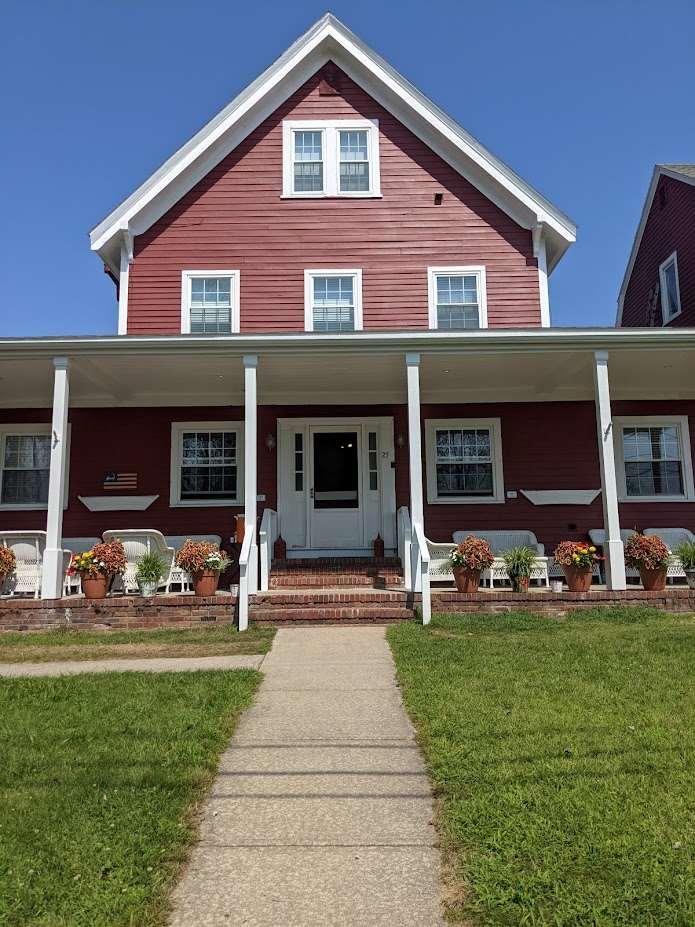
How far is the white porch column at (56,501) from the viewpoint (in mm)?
8469

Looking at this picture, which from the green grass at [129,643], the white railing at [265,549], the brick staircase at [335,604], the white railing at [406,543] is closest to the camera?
the green grass at [129,643]

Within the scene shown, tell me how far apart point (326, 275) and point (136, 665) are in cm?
771

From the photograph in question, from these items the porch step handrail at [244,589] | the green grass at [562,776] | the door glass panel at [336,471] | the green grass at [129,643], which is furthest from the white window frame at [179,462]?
the green grass at [562,776]

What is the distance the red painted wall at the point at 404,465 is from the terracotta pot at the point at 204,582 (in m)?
2.68

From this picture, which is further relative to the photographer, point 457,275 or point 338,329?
point 457,275

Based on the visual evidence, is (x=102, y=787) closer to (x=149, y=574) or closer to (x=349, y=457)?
(x=149, y=574)

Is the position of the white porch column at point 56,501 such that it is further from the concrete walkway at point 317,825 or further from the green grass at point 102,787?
the concrete walkway at point 317,825

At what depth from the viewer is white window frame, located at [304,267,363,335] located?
11602 mm

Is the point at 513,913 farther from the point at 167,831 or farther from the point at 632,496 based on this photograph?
the point at 632,496

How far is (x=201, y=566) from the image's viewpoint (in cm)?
858

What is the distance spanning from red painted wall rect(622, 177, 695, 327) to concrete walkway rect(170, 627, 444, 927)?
505 inches

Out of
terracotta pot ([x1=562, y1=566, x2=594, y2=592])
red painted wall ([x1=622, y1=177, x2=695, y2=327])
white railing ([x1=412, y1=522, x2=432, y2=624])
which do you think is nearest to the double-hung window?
white railing ([x1=412, y1=522, x2=432, y2=624])

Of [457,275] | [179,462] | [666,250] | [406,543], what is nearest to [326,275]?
[457,275]

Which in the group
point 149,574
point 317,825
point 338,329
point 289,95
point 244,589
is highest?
point 289,95
